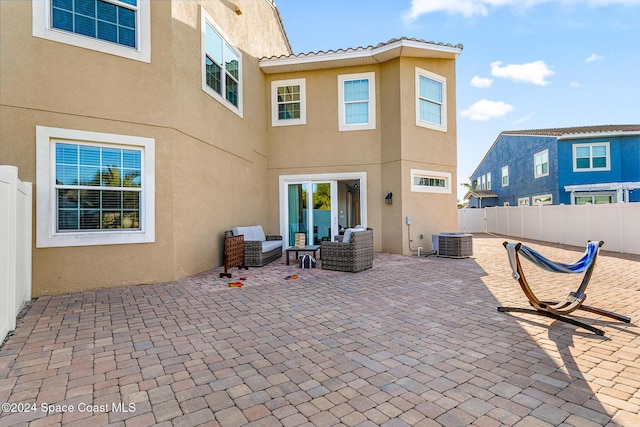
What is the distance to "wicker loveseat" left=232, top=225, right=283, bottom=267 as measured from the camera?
8.64m

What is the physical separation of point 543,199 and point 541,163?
2372 millimetres

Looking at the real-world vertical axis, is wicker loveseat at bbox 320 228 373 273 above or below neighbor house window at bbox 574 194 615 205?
below

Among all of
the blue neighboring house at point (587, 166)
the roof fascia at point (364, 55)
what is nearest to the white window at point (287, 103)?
the roof fascia at point (364, 55)

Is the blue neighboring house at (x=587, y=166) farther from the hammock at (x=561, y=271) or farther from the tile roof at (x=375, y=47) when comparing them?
the hammock at (x=561, y=271)

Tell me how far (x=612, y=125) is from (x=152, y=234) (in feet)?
96.8

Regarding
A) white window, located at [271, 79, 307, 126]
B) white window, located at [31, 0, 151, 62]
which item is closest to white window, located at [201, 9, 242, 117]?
white window, located at [31, 0, 151, 62]

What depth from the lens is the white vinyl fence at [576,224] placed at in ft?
35.4

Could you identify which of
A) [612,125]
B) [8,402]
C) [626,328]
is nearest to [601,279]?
[626,328]

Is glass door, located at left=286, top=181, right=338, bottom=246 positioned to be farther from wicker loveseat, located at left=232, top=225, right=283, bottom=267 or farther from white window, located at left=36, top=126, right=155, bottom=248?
white window, located at left=36, top=126, right=155, bottom=248

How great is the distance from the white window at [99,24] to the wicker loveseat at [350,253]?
231 inches

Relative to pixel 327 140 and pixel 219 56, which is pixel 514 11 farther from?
pixel 219 56

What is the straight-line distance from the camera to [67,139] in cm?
598

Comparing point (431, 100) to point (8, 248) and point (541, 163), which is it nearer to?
point (8, 248)

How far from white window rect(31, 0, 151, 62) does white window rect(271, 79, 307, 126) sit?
538 cm
